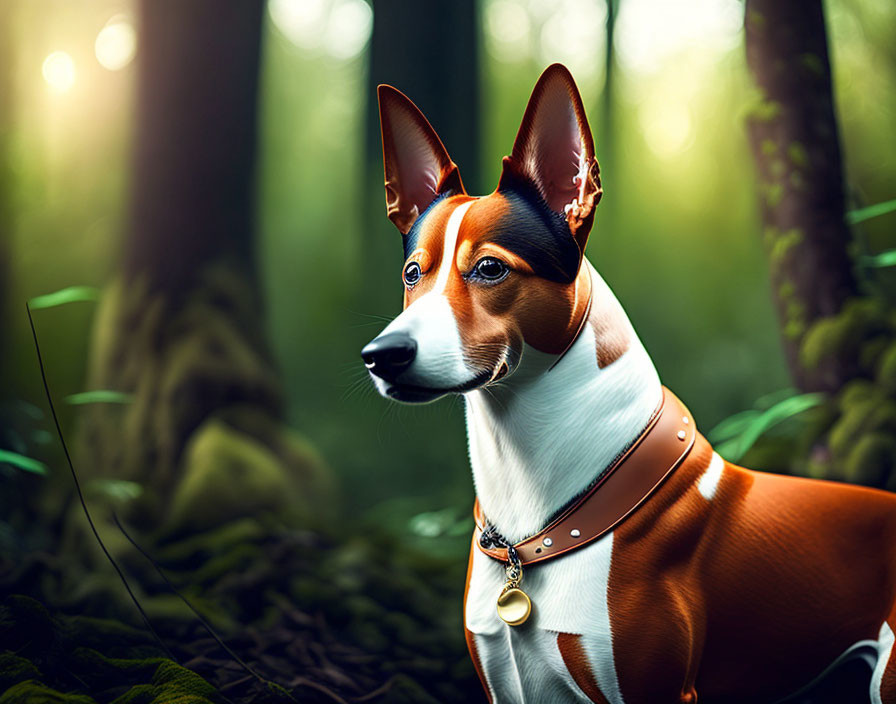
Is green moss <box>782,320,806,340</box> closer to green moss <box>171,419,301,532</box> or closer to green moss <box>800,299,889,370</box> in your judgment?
green moss <box>800,299,889,370</box>

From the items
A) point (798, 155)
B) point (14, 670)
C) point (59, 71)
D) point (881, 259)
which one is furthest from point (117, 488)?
point (881, 259)

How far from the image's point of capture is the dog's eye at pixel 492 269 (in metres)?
1.16

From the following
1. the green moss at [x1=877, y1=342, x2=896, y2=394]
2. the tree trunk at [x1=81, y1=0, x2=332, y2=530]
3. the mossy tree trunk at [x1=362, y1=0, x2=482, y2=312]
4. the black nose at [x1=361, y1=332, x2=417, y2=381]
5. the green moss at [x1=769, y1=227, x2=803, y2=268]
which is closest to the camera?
the black nose at [x1=361, y1=332, x2=417, y2=381]

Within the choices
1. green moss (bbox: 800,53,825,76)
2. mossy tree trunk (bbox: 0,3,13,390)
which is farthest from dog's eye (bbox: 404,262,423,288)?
mossy tree trunk (bbox: 0,3,13,390)

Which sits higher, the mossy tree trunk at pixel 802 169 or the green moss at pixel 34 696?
the mossy tree trunk at pixel 802 169

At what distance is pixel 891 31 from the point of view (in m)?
2.64

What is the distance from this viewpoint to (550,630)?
114 centimetres

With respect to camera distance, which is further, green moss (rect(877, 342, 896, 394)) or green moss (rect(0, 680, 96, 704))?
green moss (rect(877, 342, 896, 394))

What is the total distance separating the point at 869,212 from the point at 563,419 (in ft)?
6.39

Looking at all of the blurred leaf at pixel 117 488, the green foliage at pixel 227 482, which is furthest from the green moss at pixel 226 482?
the blurred leaf at pixel 117 488

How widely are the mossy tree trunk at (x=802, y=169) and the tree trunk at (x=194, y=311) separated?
6.11 ft

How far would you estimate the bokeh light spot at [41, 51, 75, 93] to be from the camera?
9.40 ft

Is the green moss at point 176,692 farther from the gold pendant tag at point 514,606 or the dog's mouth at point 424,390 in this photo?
the dog's mouth at point 424,390

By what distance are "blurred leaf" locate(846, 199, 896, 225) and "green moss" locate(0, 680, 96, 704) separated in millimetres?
2695
